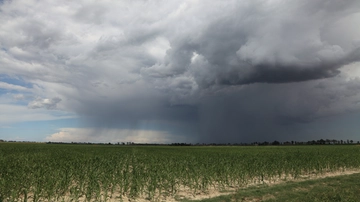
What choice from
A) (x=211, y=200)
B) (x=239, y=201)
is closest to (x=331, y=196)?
(x=239, y=201)

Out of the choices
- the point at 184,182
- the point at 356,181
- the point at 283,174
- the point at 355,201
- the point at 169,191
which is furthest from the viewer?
the point at 283,174

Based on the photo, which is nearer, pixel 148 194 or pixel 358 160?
pixel 148 194

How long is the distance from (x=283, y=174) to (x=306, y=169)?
3292mm

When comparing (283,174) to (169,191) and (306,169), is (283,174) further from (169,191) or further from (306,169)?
(169,191)

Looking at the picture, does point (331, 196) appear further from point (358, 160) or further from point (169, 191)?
point (358, 160)

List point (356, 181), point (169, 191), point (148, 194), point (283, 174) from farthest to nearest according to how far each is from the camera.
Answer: point (283, 174)
point (356, 181)
point (169, 191)
point (148, 194)

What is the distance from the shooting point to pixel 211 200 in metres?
13.4

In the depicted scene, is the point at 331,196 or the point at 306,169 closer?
the point at 331,196

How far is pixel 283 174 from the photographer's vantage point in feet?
79.3

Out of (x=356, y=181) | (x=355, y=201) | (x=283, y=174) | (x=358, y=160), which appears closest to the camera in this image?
(x=355, y=201)

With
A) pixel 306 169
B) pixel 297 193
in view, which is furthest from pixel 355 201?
pixel 306 169

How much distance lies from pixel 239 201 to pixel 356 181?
38.1 ft

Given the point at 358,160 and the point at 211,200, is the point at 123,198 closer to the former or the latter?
the point at 211,200

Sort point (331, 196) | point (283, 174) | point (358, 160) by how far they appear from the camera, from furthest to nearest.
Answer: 1. point (358, 160)
2. point (283, 174)
3. point (331, 196)
